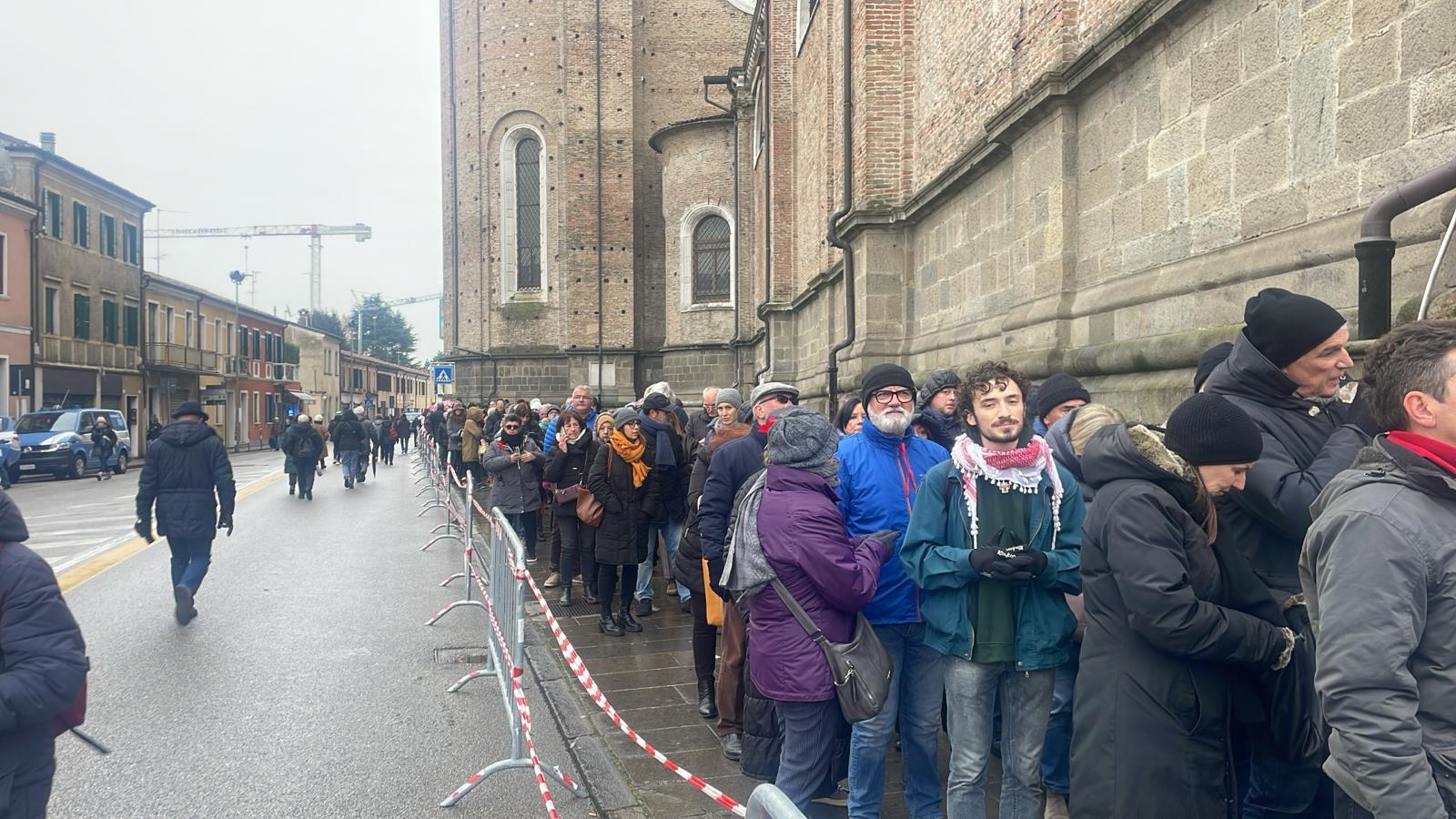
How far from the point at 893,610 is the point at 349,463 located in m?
21.2

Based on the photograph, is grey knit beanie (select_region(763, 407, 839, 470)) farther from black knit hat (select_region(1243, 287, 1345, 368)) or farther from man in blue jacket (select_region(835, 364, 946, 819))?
black knit hat (select_region(1243, 287, 1345, 368))

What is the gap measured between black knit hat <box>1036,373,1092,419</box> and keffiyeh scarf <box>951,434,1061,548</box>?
1325 millimetres

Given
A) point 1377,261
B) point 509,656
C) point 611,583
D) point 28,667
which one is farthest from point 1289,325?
point 611,583

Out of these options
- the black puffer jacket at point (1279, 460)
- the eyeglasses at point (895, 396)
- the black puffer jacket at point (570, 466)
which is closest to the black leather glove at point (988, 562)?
the black puffer jacket at point (1279, 460)

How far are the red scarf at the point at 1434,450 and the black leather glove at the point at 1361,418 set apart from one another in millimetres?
950

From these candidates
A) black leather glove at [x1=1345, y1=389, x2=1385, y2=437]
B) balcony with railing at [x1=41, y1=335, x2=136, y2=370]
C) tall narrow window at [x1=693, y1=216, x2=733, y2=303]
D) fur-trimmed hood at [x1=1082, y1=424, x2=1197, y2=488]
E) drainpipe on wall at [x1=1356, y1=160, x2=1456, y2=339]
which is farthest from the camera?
balcony with railing at [x1=41, y1=335, x2=136, y2=370]

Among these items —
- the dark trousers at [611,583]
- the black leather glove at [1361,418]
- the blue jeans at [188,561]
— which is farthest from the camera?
the blue jeans at [188,561]

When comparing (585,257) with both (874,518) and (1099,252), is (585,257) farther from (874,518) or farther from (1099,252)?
(874,518)

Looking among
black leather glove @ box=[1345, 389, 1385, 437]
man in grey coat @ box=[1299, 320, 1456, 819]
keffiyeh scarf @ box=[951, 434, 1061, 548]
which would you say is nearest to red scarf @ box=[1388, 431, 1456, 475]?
man in grey coat @ box=[1299, 320, 1456, 819]

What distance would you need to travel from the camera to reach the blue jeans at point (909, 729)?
3869 millimetres

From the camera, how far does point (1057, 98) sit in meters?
7.21

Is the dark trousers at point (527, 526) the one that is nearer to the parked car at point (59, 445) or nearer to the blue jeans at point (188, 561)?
the blue jeans at point (188, 561)

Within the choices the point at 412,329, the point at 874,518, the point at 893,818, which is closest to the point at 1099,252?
the point at 874,518

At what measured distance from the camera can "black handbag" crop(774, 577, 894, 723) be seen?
11.7 ft
